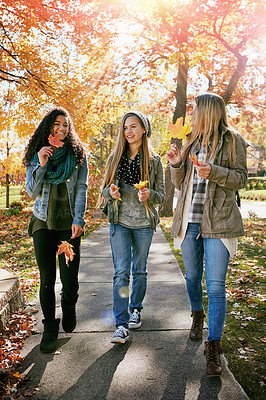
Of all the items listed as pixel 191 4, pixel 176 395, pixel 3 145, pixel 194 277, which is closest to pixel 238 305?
pixel 194 277

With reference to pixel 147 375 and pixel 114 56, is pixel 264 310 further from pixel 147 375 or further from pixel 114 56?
pixel 114 56

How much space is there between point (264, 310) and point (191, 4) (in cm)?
878

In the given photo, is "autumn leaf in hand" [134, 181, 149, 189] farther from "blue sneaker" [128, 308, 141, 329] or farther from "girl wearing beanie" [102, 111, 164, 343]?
"blue sneaker" [128, 308, 141, 329]

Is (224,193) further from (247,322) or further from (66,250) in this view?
(247,322)

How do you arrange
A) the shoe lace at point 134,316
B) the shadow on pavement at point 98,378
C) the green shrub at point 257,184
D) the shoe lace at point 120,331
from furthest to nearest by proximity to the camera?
the green shrub at point 257,184 < the shoe lace at point 134,316 < the shoe lace at point 120,331 < the shadow on pavement at point 98,378

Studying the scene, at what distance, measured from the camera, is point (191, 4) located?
9859 millimetres

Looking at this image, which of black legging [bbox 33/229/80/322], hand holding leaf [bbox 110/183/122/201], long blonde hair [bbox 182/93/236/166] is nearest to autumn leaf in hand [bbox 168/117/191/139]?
long blonde hair [bbox 182/93/236/166]

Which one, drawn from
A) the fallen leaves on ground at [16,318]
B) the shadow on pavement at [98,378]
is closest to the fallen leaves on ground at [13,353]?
the fallen leaves on ground at [16,318]

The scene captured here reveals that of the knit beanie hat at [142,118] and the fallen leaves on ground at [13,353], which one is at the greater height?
the knit beanie hat at [142,118]

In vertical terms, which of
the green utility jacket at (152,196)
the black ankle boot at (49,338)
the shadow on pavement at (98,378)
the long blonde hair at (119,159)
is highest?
the long blonde hair at (119,159)

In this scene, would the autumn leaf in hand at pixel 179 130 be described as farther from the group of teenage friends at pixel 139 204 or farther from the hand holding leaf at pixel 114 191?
the hand holding leaf at pixel 114 191

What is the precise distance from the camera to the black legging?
2.99 metres

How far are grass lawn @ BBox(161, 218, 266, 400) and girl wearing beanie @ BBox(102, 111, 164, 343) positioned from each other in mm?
921

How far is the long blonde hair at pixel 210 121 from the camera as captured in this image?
9.44ft
